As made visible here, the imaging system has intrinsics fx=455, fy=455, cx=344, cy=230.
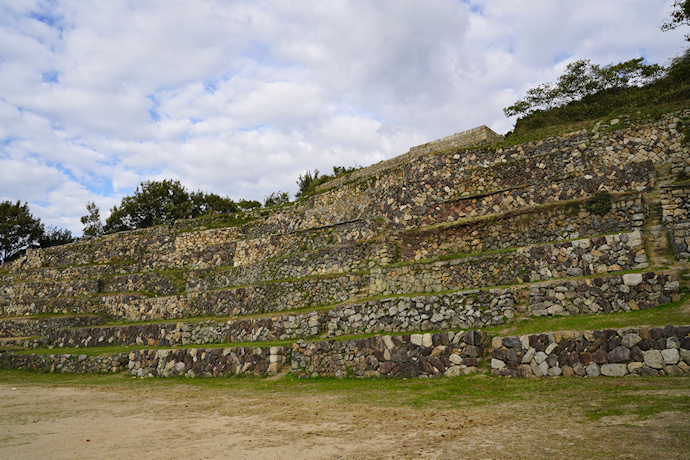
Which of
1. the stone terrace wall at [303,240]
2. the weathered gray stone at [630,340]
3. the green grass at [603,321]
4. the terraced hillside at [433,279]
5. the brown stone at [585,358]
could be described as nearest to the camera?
the weathered gray stone at [630,340]

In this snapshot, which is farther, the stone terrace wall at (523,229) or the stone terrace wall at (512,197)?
the stone terrace wall at (512,197)

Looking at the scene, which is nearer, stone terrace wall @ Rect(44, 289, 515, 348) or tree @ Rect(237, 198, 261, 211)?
stone terrace wall @ Rect(44, 289, 515, 348)

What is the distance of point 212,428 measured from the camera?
8.98 meters

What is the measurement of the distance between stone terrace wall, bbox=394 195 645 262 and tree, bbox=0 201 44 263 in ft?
151

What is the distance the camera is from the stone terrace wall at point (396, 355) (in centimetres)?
1194

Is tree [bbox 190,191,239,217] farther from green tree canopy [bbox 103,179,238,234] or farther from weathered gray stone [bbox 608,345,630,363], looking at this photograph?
weathered gray stone [bbox 608,345,630,363]

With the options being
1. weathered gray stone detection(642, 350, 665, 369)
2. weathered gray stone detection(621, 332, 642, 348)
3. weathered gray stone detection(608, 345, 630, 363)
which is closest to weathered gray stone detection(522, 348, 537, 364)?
weathered gray stone detection(608, 345, 630, 363)

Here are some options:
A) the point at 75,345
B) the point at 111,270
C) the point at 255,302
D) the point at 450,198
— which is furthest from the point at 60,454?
the point at 111,270

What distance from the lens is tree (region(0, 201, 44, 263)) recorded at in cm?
4722

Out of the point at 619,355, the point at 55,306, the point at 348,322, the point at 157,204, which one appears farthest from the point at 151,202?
the point at 619,355

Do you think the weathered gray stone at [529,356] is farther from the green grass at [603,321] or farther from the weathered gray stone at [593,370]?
the weathered gray stone at [593,370]

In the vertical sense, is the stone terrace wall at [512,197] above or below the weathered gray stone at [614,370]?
above

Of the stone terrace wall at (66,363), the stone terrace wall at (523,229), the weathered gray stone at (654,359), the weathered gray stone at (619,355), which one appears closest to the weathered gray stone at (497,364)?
the weathered gray stone at (619,355)

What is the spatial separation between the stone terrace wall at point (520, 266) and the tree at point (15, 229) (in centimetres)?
4607
